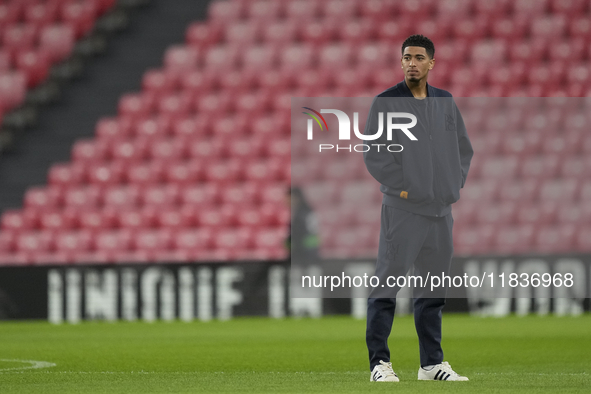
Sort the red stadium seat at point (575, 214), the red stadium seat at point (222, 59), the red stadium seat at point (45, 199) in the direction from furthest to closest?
the red stadium seat at point (222, 59) < the red stadium seat at point (45, 199) < the red stadium seat at point (575, 214)

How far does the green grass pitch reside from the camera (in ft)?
12.8

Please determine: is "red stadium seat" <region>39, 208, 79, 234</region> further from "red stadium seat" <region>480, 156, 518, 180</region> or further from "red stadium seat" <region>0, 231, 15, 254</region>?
"red stadium seat" <region>480, 156, 518, 180</region>

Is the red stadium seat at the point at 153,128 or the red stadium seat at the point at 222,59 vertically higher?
the red stadium seat at the point at 222,59

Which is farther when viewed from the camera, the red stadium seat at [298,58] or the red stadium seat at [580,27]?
the red stadium seat at [298,58]

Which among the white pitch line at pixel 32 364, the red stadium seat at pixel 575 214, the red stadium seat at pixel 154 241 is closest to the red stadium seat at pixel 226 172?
the red stadium seat at pixel 154 241

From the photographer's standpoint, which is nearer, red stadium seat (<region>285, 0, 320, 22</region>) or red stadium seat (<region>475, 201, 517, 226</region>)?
red stadium seat (<region>475, 201, 517, 226</region>)

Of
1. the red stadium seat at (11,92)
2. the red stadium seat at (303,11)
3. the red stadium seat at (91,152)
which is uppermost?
the red stadium seat at (303,11)

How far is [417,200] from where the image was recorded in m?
3.91

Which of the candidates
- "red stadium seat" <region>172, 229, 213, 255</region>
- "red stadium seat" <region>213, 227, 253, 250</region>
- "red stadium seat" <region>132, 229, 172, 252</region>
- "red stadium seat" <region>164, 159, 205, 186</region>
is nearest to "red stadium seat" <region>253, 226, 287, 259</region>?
"red stadium seat" <region>213, 227, 253, 250</region>

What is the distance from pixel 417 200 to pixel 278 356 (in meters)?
2.04

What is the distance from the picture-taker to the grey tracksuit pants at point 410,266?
391 cm

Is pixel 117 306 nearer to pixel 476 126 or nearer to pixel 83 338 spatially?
pixel 83 338

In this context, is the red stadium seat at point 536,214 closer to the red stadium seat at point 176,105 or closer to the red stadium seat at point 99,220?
the red stadium seat at point 176,105

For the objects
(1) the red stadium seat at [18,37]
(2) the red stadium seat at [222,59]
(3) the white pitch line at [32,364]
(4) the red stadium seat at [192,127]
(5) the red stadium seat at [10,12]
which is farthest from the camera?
(5) the red stadium seat at [10,12]
